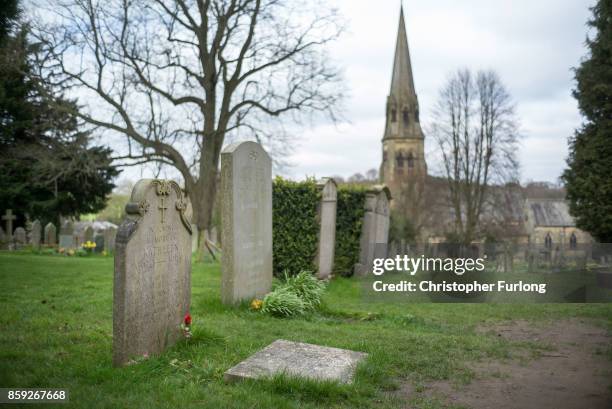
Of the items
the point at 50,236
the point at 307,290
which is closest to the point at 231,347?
the point at 307,290

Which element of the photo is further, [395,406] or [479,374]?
[479,374]

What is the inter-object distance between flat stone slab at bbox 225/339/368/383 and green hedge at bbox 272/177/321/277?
7.14 metres

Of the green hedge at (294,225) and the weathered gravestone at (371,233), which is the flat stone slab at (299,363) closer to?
the green hedge at (294,225)

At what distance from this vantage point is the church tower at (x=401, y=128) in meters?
50.8

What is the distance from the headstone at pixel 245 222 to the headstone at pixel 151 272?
1.95 metres

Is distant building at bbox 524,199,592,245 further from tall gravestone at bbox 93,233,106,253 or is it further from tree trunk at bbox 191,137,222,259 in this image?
tall gravestone at bbox 93,233,106,253

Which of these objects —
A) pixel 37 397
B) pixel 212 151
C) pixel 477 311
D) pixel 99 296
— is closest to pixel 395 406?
pixel 37 397

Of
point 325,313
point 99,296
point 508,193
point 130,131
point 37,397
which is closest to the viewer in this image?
point 37,397

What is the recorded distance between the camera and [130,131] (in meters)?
21.1

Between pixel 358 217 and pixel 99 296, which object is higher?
pixel 358 217

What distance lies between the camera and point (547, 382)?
4664 mm

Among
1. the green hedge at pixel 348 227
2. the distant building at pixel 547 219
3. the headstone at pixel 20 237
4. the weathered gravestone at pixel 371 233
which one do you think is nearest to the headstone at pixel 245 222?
the green hedge at pixel 348 227

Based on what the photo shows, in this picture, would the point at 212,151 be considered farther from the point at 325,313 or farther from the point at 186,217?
the point at 186,217

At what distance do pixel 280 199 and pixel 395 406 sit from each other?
29.2ft
